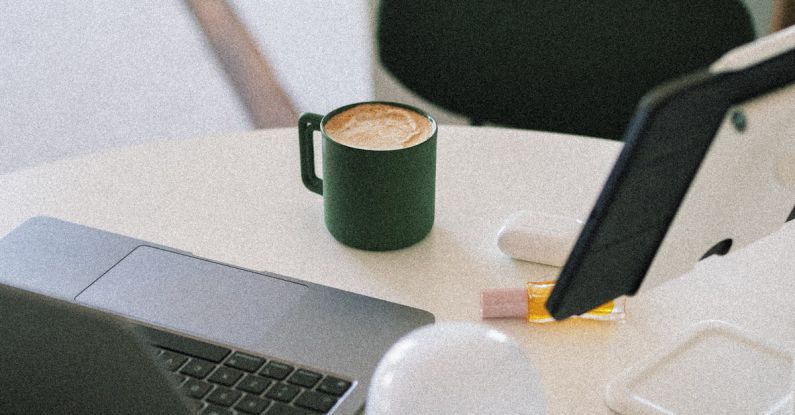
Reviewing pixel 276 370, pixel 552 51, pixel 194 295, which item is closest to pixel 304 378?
pixel 276 370

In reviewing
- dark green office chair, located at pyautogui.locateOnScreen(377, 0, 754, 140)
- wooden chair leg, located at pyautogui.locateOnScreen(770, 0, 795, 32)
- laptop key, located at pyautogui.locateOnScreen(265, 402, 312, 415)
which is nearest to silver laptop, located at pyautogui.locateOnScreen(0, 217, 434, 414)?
laptop key, located at pyautogui.locateOnScreen(265, 402, 312, 415)

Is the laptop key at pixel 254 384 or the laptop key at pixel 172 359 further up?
the laptop key at pixel 254 384

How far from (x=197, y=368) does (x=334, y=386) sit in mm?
97

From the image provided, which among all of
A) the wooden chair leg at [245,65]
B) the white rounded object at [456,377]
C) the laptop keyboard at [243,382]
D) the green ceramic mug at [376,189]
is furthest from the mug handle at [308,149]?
the wooden chair leg at [245,65]

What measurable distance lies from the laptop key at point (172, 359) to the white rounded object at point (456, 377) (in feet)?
0.62

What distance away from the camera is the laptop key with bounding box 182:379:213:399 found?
60cm

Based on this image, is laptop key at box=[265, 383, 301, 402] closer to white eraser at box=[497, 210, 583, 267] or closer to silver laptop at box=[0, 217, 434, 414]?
silver laptop at box=[0, 217, 434, 414]

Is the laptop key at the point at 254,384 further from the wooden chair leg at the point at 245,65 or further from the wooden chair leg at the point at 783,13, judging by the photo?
the wooden chair leg at the point at 245,65

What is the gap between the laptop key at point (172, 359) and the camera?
0.63m

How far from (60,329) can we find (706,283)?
531mm

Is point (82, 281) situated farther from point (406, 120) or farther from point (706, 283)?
point (706, 283)

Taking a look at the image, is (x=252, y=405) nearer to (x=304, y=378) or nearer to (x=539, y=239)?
(x=304, y=378)

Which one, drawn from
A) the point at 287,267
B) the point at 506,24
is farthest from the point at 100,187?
the point at 506,24

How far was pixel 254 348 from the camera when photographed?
2.16ft
